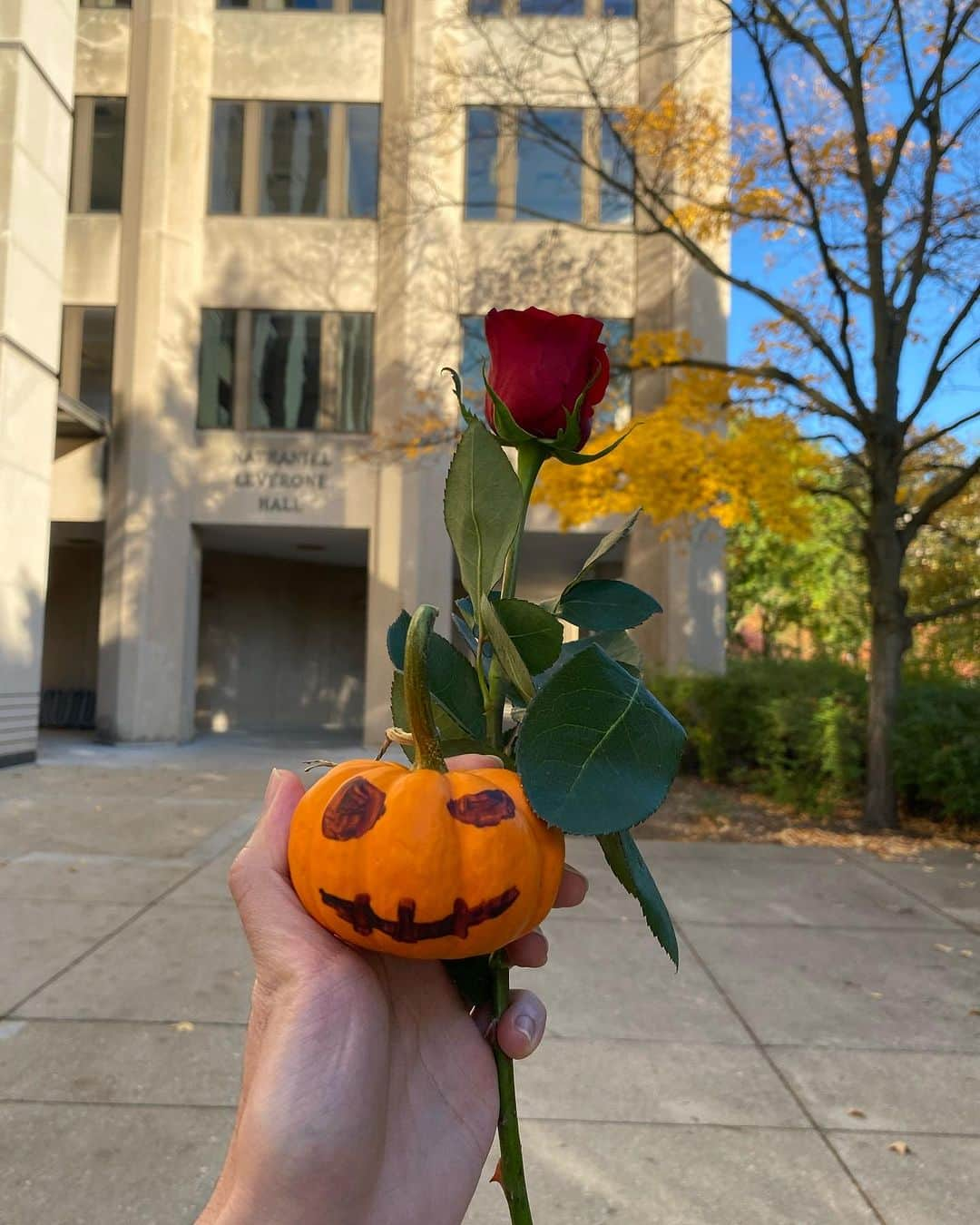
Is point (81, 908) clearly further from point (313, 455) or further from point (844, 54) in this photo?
point (313, 455)

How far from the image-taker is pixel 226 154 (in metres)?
15.9

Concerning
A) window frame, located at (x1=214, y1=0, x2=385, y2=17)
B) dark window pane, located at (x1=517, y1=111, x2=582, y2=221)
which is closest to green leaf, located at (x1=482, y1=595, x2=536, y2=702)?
dark window pane, located at (x1=517, y1=111, x2=582, y2=221)

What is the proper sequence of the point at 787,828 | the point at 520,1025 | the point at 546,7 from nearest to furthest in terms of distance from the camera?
the point at 520,1025
the point at 787,828
the point at 546,7

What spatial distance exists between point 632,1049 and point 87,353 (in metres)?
15.3

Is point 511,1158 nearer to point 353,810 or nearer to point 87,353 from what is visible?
point 353,810

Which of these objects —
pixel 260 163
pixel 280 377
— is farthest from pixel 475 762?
pixel 260 163

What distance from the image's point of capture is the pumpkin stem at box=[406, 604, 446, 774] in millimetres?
821

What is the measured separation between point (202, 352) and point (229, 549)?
467 centimetres

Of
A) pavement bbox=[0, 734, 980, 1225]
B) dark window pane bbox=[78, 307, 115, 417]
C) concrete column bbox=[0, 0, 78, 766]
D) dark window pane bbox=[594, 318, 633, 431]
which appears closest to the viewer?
pavement bbox=[0, 734, 980, 1225]

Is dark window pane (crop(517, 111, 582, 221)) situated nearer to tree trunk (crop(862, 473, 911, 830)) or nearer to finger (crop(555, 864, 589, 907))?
tree trunk (crop(862, 473, 911, 830))

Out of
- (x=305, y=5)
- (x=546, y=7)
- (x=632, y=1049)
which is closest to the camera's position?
(x=632, y=1049)

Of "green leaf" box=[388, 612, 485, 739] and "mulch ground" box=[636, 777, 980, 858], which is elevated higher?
"green leaf" box=[388, 612, 485, 739]

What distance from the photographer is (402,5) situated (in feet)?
51.9

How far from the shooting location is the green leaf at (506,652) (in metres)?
0.84
